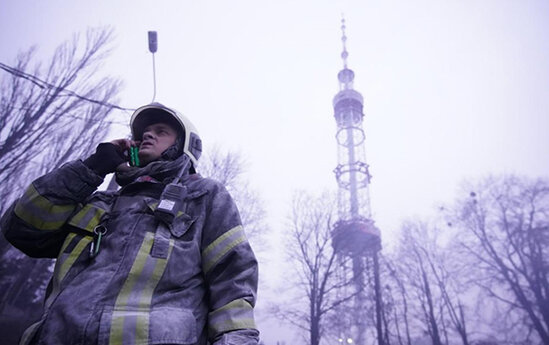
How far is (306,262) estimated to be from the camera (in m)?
14.5

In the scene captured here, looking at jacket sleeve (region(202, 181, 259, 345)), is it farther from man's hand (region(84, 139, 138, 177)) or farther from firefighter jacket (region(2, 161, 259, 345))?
man's hand (region(84, 139, 138, 177))

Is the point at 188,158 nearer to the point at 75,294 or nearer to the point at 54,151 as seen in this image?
the point at 75,294

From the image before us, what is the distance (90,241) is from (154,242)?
1.30 ft

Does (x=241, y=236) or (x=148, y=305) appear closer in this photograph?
(x=148, y=305)

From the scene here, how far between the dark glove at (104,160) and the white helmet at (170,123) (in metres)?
0.55

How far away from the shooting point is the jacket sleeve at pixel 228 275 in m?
1.43

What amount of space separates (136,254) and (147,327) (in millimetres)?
365

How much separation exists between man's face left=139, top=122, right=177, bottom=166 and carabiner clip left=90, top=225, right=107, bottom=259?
69 cm

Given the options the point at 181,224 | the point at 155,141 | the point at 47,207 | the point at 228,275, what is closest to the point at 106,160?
the point at 47,207

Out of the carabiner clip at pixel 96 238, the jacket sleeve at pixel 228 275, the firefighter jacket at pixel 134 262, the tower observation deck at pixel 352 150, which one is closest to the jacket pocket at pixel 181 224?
the firefighter jacket at pixel 134 262

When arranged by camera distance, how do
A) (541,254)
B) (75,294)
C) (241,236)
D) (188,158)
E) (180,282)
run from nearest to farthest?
(75,294) → (180,282) → (241,236) → (188,158) → (541,254)

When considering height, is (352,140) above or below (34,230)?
above

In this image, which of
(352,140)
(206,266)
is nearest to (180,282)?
(206,266)

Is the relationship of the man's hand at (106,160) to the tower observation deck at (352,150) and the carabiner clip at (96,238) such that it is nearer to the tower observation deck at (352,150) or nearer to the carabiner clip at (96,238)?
the carabiner clip at (96,238)
